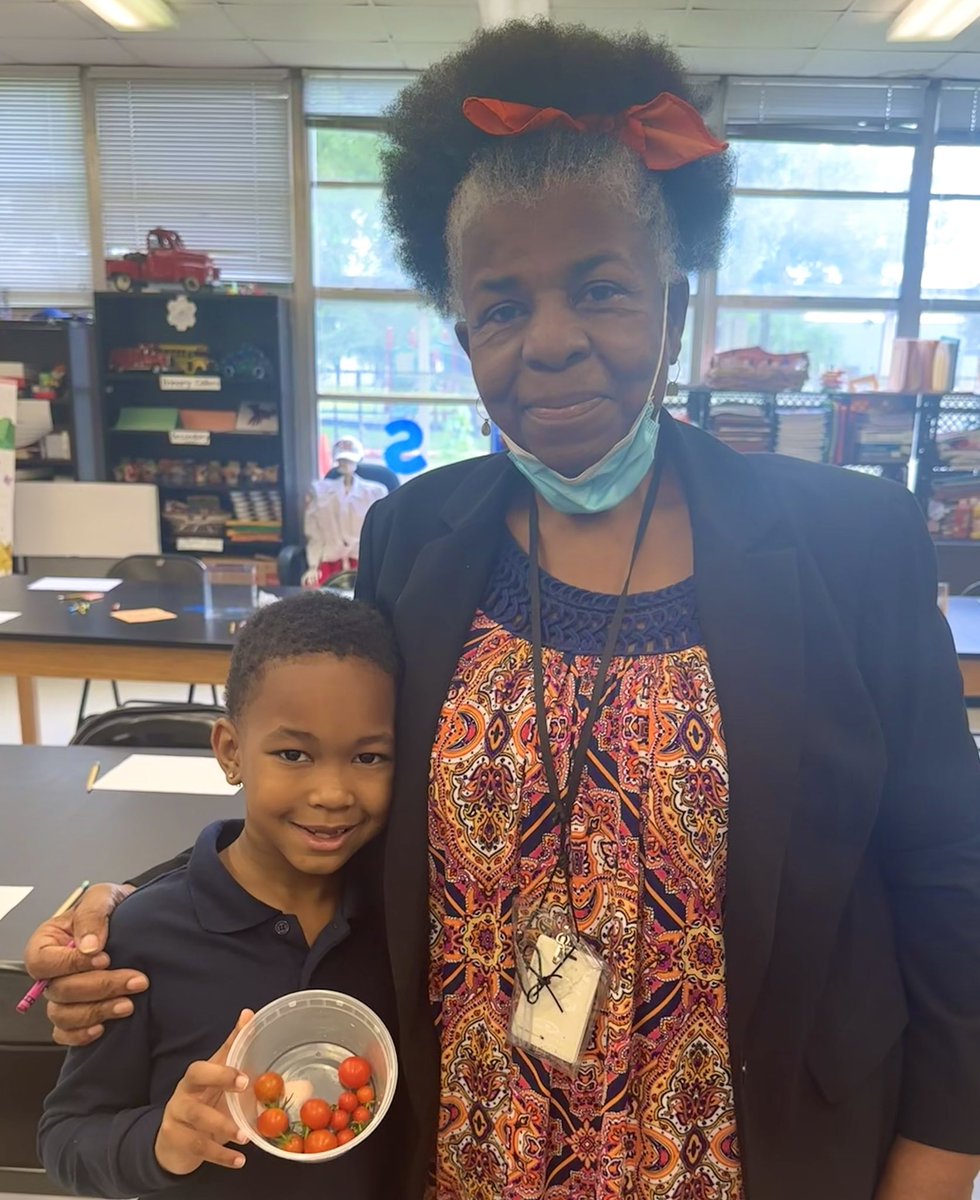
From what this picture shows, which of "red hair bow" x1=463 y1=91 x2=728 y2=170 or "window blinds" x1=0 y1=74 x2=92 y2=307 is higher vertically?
"window blinds" x1=0 y1=74 x2=92 y2=307

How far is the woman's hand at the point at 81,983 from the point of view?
2.96 ft

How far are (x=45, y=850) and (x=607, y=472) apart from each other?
129cm

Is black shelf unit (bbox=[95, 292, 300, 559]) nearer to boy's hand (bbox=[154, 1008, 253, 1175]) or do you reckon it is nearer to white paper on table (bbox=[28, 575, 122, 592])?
white paper on table (bbox=[28, 575, 122, 592])

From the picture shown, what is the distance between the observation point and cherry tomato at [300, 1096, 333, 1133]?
83 centimetres

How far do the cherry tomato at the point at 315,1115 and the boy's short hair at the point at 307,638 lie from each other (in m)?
0.41

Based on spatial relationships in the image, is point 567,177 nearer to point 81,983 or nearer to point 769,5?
point 81,983

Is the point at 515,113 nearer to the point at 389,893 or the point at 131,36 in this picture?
the point at 389,893

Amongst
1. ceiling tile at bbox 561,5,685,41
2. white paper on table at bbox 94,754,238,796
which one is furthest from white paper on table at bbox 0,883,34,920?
ceiling tile at bbox 561,5,685,41

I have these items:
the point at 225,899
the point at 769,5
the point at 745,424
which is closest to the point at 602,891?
the point at 225,899

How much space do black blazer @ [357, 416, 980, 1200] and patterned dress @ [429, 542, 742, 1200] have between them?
0.03 meters

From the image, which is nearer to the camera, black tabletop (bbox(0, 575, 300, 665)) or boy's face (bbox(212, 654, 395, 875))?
boy's face (bbox(212, 654, 395, 875))

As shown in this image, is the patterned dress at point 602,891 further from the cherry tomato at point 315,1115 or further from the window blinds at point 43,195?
the window blinds at point 43,195

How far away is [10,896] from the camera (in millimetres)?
1450

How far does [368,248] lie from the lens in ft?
18.8
